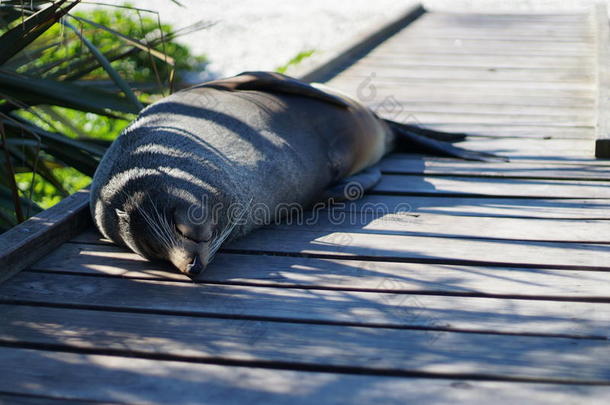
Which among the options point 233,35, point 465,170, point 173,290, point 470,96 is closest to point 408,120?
point 470,96

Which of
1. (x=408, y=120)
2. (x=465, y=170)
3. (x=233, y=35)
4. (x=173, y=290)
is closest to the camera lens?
(x=173, y=290)

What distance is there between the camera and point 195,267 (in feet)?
7.13

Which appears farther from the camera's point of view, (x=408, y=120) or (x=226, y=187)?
(x=408, y=120)

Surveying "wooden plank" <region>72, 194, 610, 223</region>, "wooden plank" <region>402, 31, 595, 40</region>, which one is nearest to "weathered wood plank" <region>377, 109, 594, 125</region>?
"wooden plank" <region>72, 194, 610, 223</region>

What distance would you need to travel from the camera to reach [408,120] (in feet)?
14.0

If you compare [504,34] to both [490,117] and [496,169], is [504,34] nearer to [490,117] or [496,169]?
[490,117]

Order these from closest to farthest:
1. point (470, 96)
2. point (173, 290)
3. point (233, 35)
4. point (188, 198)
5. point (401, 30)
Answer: point (173, 290) → point (188, 198) → point (470, 96) → point (401, 30) → point (233, 35)

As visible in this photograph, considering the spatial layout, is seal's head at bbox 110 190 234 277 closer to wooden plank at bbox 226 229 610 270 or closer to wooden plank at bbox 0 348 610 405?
wooden plank at bbox 226 229 610 270

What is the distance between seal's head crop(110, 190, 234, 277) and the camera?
2.23 meters

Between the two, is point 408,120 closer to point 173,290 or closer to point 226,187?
point 226,187

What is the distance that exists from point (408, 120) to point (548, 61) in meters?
2.07

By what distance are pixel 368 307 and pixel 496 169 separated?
1.51 m

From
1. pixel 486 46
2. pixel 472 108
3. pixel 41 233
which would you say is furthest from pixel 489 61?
pixel 41 233

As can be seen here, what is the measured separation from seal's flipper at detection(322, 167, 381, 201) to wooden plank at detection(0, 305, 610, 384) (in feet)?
3.57
